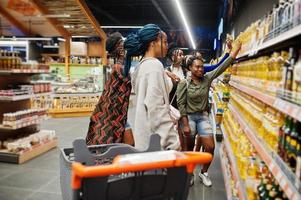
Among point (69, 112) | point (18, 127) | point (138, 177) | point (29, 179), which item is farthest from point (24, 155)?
point (69, 112)

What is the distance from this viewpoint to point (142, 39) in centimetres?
223

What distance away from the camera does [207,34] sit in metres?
24.9

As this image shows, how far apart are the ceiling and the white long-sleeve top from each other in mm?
14661

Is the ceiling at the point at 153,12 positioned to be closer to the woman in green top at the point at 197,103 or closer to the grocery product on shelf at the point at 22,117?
the grocery product on shelf at the point at 22,117

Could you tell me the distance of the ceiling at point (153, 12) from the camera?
18.0 meters

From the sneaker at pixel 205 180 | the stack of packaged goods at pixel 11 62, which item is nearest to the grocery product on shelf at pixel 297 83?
the sneaker at pixel 205 180

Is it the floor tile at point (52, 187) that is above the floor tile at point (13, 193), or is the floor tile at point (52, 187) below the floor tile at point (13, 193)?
above

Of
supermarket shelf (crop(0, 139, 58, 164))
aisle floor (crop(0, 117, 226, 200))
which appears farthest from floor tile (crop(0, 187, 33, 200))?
supermarket shelf (crop(0, 139, 58, 164))

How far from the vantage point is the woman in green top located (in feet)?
13.5

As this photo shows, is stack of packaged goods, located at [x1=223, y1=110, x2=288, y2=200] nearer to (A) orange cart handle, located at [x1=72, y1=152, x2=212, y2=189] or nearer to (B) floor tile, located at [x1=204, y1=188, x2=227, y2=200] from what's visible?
(B) floor tile, located at [x1=204, y1=188, x2=227, y2=200]

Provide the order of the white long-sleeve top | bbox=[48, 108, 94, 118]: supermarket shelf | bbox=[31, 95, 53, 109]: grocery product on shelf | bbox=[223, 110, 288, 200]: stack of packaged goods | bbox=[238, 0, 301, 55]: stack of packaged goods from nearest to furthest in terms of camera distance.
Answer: bbox=[238, 0, 301, 55]: stack of packaged goods, the white long-sleeve top, bbox=[223, 110, 288, 200]: stack of packaged goods, bbox=[31, 95, 53, 109]: grocery product on shelf, bbox=[48, 108, 94, 118]: supermarket shelf

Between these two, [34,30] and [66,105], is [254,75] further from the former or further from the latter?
[34,30]

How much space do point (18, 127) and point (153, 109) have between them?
3.81 metres

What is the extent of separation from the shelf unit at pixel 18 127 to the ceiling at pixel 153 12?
11.4 metres
